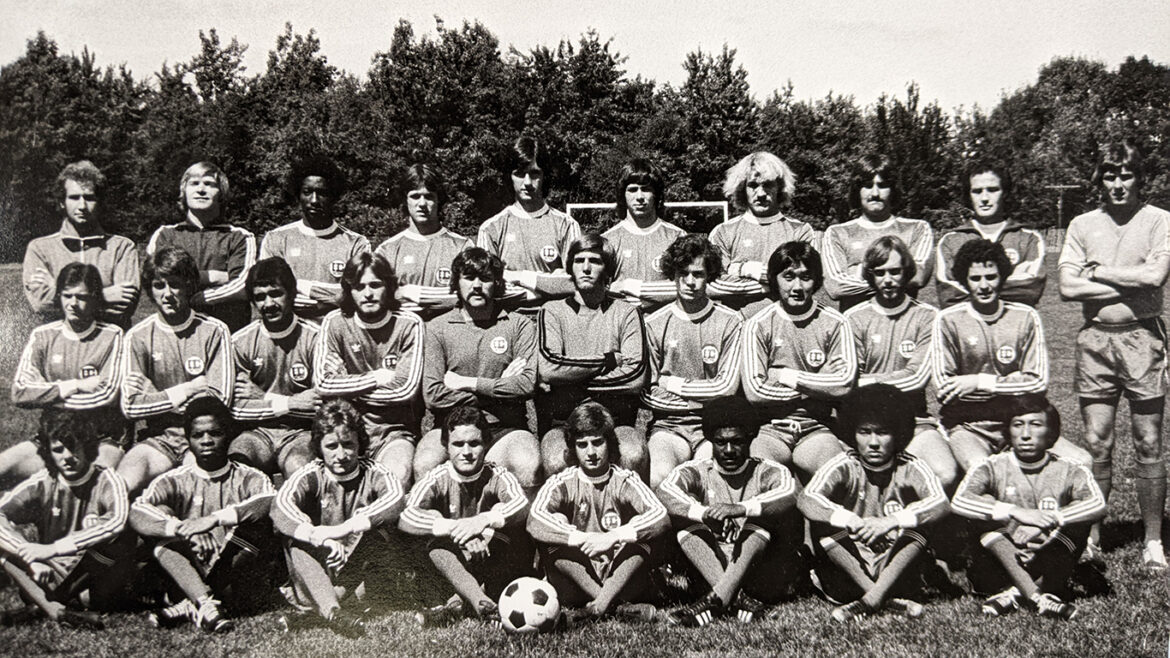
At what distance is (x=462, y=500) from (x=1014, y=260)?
3369 mm

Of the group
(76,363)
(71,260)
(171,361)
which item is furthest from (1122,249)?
(71,260)

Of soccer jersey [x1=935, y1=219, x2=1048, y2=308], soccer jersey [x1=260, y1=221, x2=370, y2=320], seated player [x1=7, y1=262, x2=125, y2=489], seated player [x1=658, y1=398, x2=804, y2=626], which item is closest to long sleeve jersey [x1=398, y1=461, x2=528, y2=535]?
seated player [x1=658, y1=398, x2=804, y2=626]

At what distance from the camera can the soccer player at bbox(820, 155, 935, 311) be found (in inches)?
190

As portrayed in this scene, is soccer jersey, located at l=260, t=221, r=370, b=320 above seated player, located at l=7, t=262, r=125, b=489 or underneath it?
above

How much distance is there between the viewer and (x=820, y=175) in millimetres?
7789

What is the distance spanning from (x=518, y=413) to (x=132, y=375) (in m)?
2.06

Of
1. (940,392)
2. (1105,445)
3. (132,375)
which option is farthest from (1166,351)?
(132,375)

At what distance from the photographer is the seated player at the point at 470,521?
396cm

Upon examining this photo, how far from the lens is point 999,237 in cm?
473

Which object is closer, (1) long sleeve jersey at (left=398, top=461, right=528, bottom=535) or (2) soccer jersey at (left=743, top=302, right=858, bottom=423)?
(1) long sleeve jersey at (left=398, top=461, right=528, bottom=535)

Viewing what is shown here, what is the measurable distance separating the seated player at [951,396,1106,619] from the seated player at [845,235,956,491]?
0.36 metres

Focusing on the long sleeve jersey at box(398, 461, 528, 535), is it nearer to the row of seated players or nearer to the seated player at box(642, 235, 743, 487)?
the row of seated players

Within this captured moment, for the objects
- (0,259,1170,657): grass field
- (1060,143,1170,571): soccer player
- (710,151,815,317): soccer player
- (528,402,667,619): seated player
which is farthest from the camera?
(710,151,815,317): soccer player

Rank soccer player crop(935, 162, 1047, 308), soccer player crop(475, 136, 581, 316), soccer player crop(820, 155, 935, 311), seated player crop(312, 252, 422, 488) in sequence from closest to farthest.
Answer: seated player crop(312, 252, 422, 488) → soccer player crop(935, 162, 1047, 308) → soccer player crop(820, 155, 935, 311) → soccer player crop(475, 136, 581, 316)
